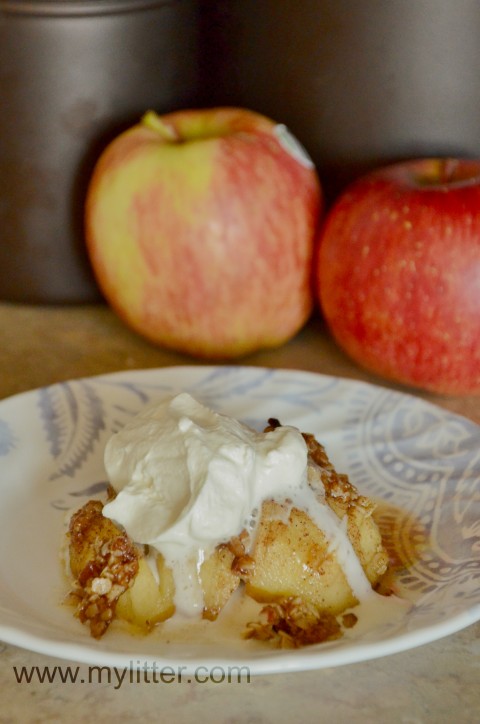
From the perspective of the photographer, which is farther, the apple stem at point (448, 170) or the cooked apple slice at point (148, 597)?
the apple stem at point (448, 170)

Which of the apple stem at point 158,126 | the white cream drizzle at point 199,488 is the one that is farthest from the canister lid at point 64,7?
the white cream drizzle at point 199,488

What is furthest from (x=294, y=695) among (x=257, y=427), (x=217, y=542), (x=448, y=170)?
(x=448, y=170)

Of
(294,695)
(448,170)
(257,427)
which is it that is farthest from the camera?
(448,170)

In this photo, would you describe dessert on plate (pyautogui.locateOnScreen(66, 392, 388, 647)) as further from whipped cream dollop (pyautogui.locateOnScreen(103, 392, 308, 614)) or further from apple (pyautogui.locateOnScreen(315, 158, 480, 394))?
apple (pyautogui.locateOnScreen(315, 158, 480, 394))

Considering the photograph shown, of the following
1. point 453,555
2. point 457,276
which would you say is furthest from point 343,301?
point 453,555

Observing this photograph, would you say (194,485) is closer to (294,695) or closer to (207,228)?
(294,695)

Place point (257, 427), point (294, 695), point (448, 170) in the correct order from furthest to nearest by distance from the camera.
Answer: point (448, 170)
point (257, 427)
point (294, 695)

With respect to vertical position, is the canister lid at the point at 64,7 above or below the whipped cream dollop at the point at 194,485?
above

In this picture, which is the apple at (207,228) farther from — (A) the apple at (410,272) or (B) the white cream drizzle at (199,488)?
(B) the white cream drizzle at (199,488)
